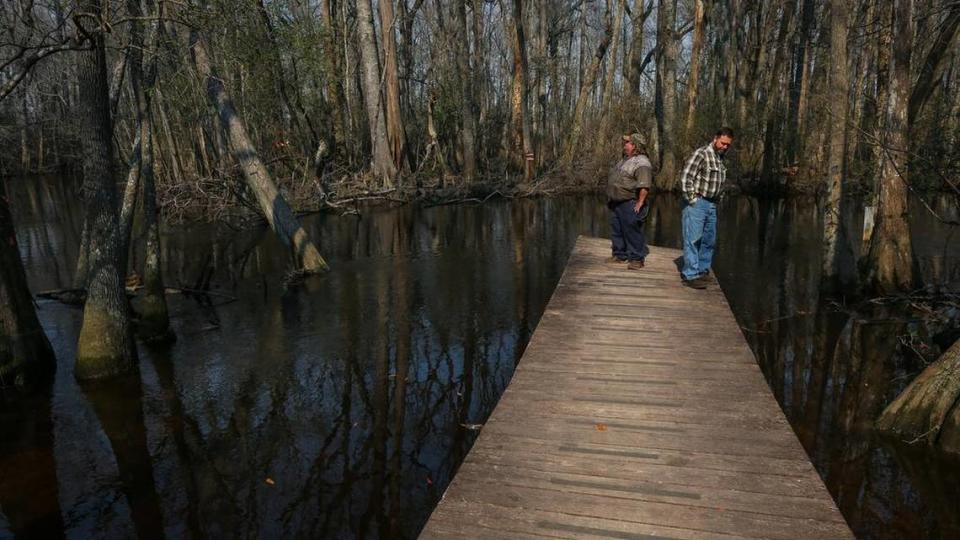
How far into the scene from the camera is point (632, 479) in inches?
150

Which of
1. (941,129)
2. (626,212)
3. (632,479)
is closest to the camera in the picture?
(632,479)

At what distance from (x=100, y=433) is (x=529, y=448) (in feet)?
16.4

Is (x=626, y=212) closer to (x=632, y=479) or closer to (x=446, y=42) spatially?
(x=632, y=479)

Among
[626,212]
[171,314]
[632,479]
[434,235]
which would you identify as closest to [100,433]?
[171,314]

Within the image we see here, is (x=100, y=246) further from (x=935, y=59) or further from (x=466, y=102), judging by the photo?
(x=466, y=102)

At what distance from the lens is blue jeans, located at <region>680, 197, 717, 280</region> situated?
758cm

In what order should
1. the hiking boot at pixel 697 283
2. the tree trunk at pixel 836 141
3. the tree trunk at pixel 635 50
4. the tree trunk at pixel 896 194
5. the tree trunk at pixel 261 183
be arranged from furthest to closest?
the tree trunk at pixel 635 50 < the tree trunk at pixel 261 183 < the tree trunk at pixel 836 141 < the tree trunk at pixel 896 194 < the hiking boot at pixel 697 283

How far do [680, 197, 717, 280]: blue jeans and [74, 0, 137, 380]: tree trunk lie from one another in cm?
693

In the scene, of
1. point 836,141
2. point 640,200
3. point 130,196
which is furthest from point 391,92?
point 640,200

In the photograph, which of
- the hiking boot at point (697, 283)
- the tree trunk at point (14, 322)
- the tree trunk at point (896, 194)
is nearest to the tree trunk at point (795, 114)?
the tree trunk at point (896, 194)

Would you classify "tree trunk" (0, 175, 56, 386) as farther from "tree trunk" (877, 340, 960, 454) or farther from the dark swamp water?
"tree trunk" (877, 340, 960, 454)

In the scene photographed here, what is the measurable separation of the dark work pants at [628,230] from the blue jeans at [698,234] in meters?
0.84

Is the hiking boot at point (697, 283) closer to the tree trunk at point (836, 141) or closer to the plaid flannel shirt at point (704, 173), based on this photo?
the plaid flannel shirt at point (704, 173)

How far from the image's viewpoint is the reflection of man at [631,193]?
322 inches
